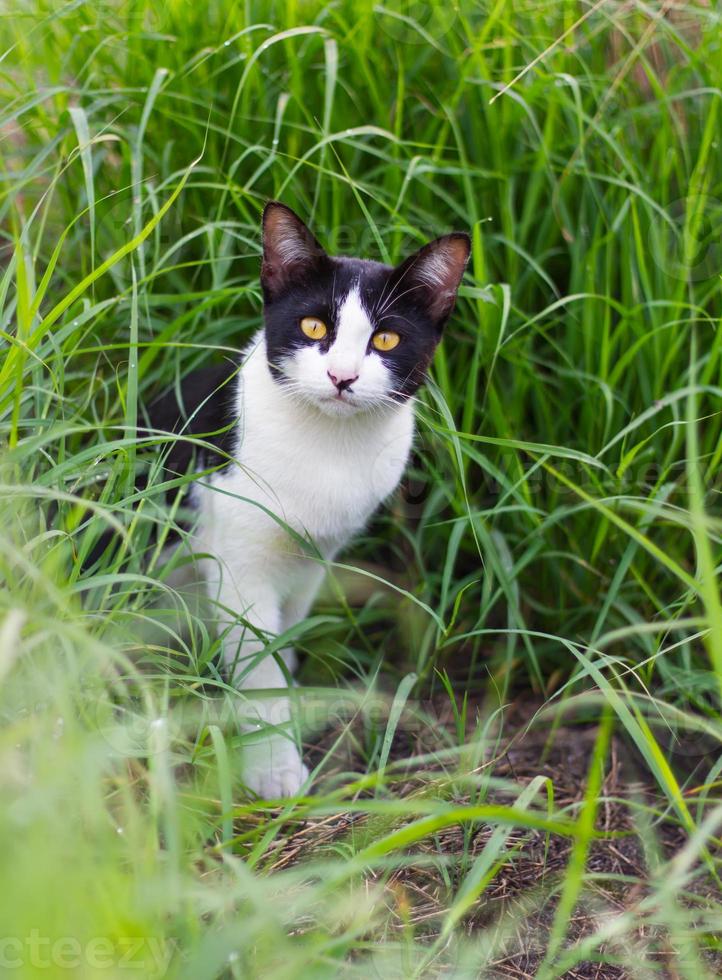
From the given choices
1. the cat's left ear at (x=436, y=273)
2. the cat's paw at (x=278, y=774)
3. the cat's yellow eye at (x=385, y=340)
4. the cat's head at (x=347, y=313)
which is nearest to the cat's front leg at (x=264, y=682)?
the cat's paw at (x=278, y=774)

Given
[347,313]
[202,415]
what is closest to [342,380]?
[347,313]

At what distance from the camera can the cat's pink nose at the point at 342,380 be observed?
1.38 m

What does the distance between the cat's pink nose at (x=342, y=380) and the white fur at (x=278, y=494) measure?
0.18 feet

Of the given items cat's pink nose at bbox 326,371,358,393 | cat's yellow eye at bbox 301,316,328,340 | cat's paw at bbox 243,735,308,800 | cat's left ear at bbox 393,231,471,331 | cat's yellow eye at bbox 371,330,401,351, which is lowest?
cat's paw at bbox 243,735,308,800

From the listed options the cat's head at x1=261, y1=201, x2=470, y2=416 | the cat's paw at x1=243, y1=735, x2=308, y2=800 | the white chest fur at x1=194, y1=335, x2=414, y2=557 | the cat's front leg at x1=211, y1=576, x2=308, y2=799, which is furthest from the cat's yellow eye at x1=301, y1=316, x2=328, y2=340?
the cat's paw at x1=243, y1=735, x2=308, y2=800

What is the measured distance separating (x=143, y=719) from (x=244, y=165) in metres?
1.24

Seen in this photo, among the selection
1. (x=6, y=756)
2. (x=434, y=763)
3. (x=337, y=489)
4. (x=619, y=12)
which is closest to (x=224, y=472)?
(x=337, y=489)

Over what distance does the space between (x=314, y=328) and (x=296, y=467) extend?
238 millimetres

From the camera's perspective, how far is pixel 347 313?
143 centimetres

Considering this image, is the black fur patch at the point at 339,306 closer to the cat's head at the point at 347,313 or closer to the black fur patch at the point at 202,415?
the cat's head at the point at 347,313

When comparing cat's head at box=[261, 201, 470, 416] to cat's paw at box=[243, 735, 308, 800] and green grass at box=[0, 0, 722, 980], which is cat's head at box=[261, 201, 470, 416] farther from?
cat's paw at box=[243, 735, 308, 800]

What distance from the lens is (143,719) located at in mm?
1102

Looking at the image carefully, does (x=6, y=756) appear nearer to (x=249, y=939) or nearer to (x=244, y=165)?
(x=249, y=939)

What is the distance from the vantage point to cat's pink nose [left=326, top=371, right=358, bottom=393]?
4.52 feet
